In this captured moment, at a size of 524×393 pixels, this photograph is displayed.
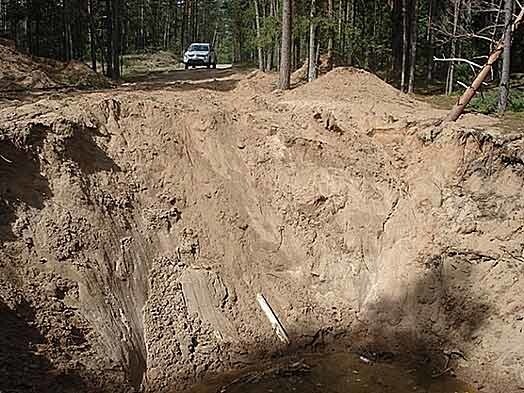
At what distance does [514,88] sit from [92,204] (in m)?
15.8

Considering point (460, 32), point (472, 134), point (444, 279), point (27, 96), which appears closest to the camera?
point (444, 279)

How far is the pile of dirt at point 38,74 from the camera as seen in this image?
16067mm

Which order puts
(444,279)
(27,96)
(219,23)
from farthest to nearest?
(219,23) → (27,96) → (444,279)

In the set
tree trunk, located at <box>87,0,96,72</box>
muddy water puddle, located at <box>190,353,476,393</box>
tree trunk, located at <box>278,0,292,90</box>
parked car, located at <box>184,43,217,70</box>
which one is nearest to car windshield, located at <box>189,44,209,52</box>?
parked car, located at <box>184,43,217,70</box>

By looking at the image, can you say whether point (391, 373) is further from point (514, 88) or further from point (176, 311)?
point (514, 88)

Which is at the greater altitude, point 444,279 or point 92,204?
point 92,204

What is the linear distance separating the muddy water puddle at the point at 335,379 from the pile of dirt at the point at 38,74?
9.80 meters

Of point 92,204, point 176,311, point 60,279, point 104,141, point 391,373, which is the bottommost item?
point 391,373

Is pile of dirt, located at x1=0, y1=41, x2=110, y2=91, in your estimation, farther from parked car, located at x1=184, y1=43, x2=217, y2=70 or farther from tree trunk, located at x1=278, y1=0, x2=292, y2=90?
parked car, located at x1=184, y1=43, x2=217, y2=70

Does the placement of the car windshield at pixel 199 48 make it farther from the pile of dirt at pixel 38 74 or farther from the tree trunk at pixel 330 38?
the pile of dirt at pixel 38 74

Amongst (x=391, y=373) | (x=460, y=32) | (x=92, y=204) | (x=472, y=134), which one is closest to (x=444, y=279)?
(x=391, y=373)

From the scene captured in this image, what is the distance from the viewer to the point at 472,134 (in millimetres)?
12211

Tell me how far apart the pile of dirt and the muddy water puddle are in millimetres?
9797

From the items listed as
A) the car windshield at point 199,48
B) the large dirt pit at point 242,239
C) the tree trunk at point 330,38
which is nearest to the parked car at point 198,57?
the car windshield at point 199,48
